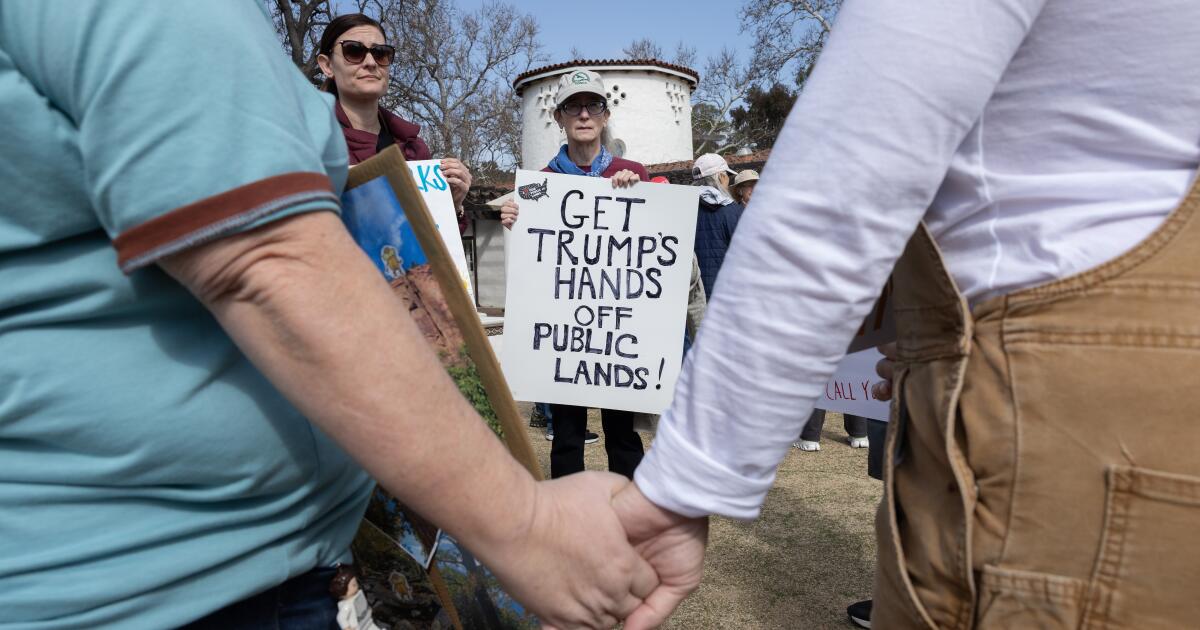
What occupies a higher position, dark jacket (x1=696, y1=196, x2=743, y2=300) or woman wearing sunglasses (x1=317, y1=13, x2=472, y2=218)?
woman wearing sunglasses (x1=317, y1=13, x2=472, y2=218)

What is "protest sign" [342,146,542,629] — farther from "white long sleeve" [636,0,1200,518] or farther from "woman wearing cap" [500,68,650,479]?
"woman wearing cap" [500,68,650,479]

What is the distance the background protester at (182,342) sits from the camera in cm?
72

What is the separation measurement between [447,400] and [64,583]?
0.41 m

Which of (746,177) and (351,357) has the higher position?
(351,357)

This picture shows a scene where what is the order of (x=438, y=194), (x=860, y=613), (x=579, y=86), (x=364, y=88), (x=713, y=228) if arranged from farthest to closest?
1. (x=713, y=228)
2. (x=579, y=86)
3. (x=438, y=194)
4. (x=364, y=88)
5. (x=860, y=613)

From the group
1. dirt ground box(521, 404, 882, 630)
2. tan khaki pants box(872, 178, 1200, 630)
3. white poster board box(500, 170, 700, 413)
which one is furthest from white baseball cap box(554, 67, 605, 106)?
tan khaki pants box(872, 178, 1200, 630)

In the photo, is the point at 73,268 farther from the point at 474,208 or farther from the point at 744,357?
the point at 474,208

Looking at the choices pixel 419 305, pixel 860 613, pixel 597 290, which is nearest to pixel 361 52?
pixel 597 290

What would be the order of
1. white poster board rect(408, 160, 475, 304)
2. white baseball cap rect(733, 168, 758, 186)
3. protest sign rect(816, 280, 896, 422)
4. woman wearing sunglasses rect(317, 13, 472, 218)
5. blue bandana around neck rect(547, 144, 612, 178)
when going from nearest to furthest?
protest sign rect(816, 280, 896, 422), woman wearing sunglasses rect(317, 13, 472, 218), white poster board rect(408, 160, 475, 304), blue bandana around neck rect(547, 144, 612, 178), white baseball cap rect(733, 168, 758, 186)

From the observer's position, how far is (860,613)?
309 cm

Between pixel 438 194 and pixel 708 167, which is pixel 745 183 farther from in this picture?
pixel 438 194

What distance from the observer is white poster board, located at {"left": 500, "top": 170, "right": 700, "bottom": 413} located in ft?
13.4

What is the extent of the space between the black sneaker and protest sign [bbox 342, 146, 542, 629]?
2.29m

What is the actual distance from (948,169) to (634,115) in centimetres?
2009
